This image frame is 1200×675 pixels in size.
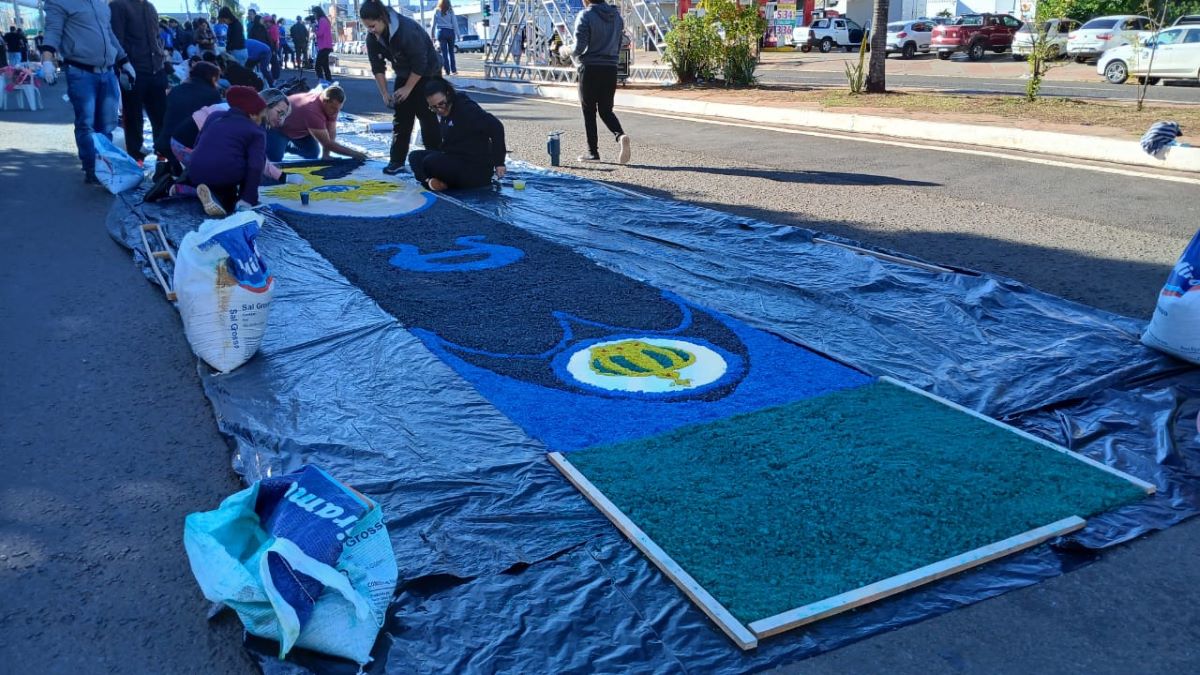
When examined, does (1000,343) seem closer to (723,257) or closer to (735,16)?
(723,257)

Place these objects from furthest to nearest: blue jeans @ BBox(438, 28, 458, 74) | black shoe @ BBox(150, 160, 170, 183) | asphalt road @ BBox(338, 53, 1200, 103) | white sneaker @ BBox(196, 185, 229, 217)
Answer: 1. blue jeans @ BBox(438, 28, 458, 74)
2. asphalt road @ BBox(338, 53, 1200, 103)
3. black shoe @ BBox(150, 160, 170, 183)
4. white sneaker @ BBox(196, 185, 229, 217)

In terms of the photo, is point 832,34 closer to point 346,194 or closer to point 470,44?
point 470,44

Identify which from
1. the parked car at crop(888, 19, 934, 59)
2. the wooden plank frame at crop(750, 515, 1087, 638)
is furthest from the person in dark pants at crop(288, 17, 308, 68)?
the wooden plank frame at crop(750, 515, 1087, 638)

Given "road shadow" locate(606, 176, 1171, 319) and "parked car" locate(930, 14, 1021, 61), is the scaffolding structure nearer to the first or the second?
"parked car" locate(930, 14, 1021, 61)

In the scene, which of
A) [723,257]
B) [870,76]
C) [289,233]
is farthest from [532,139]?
[870,76]

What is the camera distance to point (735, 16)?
20.0 metres

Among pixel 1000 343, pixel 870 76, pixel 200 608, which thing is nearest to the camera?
pixel 200 608

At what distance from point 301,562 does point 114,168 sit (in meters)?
7.82

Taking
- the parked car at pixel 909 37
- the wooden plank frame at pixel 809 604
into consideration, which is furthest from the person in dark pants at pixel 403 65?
the parked car at pixel 909 37

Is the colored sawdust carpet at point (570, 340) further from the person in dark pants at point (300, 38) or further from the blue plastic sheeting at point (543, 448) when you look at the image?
the person in dark pants at point (300, 38)

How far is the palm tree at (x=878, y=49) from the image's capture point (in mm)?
16953

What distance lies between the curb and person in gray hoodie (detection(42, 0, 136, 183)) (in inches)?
382

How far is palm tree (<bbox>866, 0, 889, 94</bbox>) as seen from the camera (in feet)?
55.6

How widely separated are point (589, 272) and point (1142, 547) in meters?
3.77
